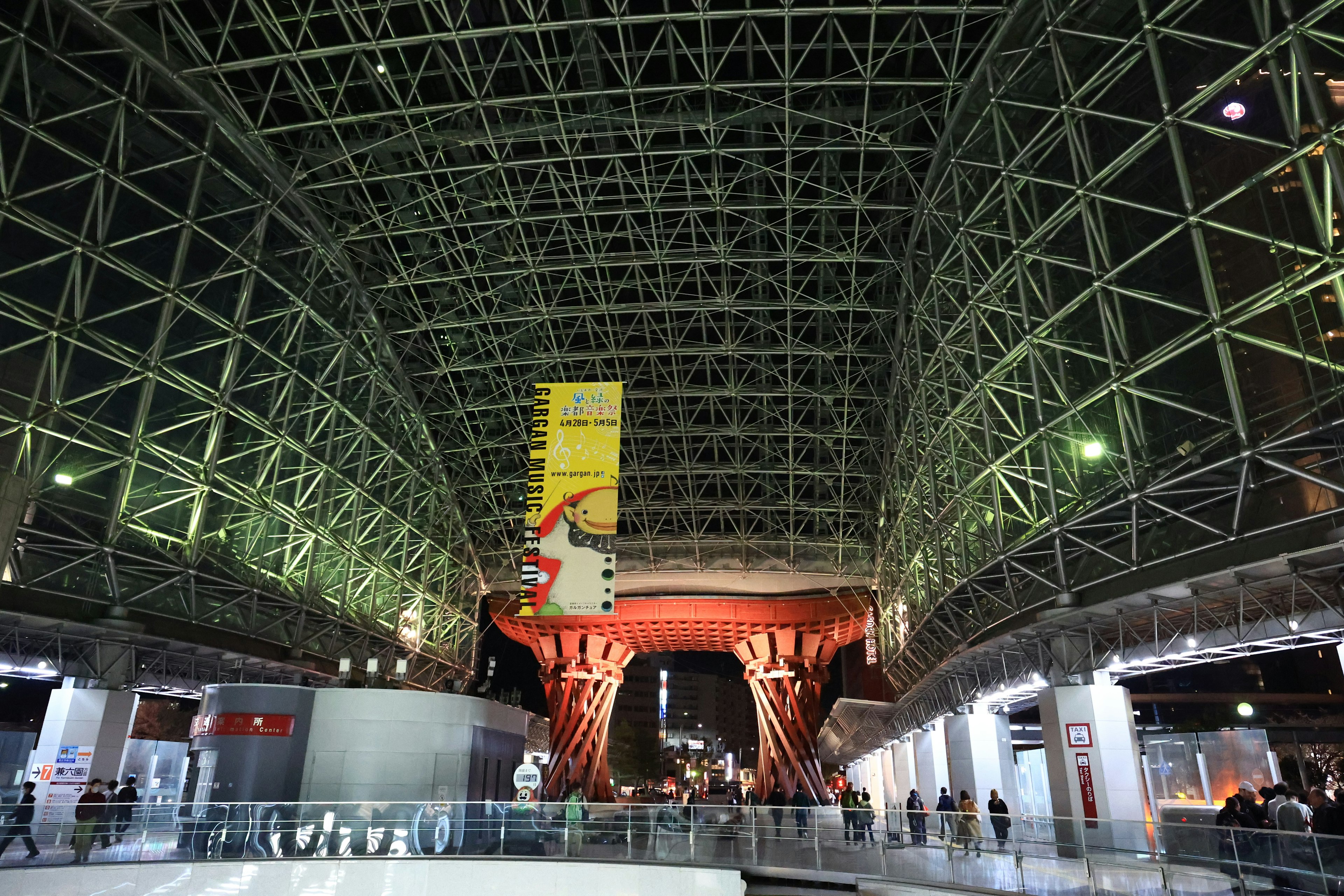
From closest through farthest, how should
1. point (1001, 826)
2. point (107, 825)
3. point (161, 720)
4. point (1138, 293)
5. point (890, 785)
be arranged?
point (1001, 826)
point (107, 825)
point (1138, 293)
point (161, 720)
point (890, 785)

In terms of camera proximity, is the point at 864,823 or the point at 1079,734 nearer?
the point at 864,823

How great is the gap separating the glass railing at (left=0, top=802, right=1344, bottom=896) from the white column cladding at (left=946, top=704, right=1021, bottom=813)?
44.8 ft

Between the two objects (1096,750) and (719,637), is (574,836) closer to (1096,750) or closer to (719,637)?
(1096,750)

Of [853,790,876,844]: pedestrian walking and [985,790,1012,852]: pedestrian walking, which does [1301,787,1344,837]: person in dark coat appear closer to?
[985,790,1012,852]: pedestrian walking

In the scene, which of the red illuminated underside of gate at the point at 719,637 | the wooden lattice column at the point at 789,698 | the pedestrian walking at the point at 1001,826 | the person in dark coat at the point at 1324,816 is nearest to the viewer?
the person in dark coat at the point at 1324,816

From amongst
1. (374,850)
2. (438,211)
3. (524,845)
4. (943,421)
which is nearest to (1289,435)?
(943,421)

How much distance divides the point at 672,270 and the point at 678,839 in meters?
20.8

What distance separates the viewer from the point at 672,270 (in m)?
31.1

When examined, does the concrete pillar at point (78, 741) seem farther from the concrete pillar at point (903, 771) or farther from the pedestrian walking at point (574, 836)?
the concrete pillar at point (903, 771)

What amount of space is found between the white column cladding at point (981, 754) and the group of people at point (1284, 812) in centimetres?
1176

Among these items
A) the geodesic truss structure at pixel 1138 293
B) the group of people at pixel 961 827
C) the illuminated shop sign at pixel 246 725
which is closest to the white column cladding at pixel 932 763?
the geodesic truss structure at pixel 1138 293

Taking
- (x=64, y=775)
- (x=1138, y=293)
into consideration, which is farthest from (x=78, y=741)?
(x=1138, y=293)

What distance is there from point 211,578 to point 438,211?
13415 millimetres

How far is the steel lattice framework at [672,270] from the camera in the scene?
49.5 ft
